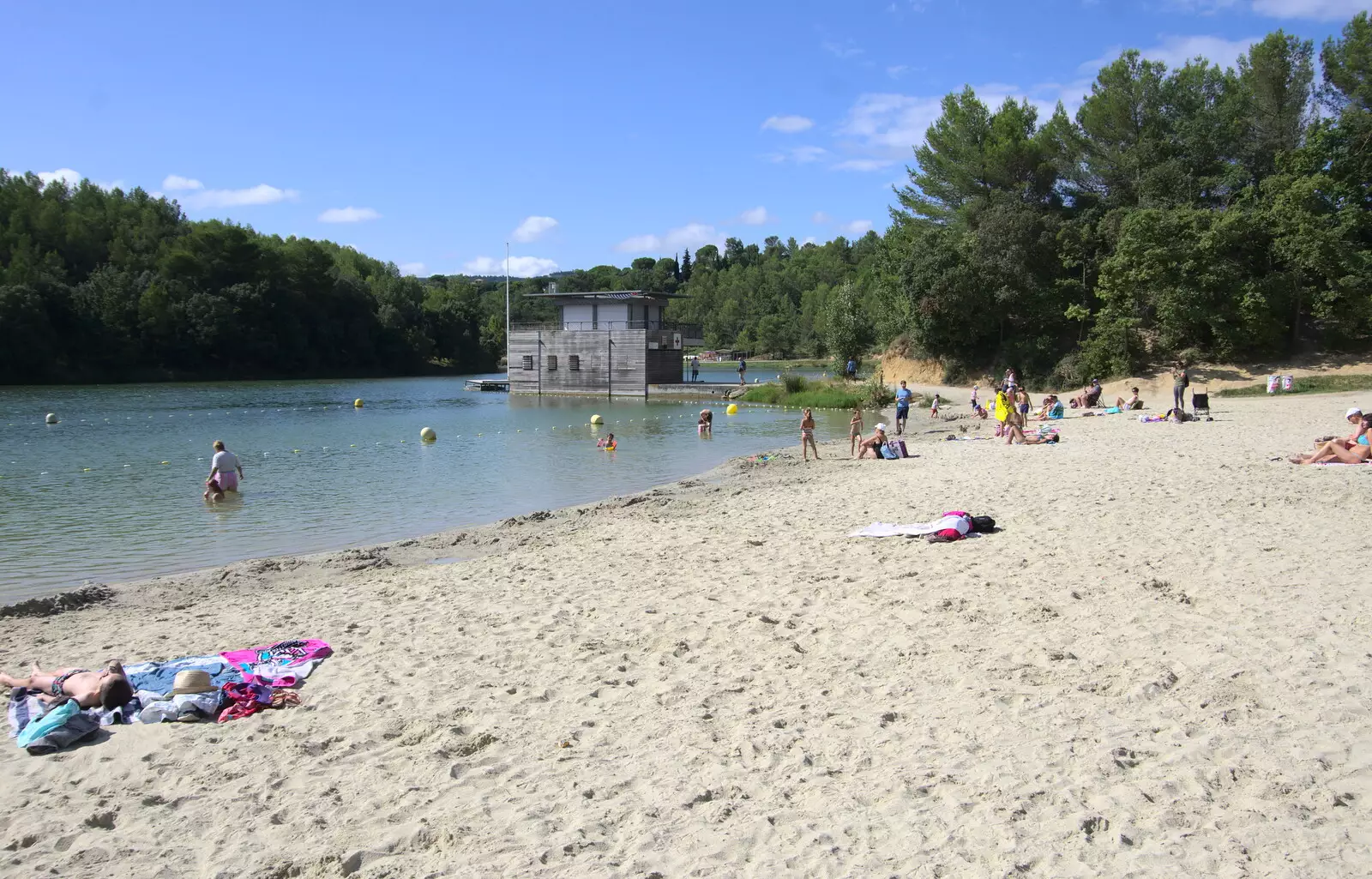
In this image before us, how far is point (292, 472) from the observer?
23156 millimetres

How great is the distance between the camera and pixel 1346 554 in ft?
28.7

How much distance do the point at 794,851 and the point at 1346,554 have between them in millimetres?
7492

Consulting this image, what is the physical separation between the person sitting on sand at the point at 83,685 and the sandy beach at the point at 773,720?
0.42 m

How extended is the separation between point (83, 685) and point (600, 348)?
55.5 meters

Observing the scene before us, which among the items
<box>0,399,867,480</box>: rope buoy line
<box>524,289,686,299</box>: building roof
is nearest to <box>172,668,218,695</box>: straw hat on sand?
<box>0,399,867,480</box>: rope buoy line

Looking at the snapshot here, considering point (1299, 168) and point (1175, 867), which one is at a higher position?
point (1299, 168)

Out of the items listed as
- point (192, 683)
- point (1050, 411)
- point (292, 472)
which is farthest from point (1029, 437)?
point (192, 683)

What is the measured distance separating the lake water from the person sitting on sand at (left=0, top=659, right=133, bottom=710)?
5.46 metres

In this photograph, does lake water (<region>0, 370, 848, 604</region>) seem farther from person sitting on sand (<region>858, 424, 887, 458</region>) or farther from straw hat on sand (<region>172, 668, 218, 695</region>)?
straw hat on sand (<region>172, 668, 218, 695</region>)

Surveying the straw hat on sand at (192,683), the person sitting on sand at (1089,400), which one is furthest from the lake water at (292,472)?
the person sitting on sand at (1089,400)

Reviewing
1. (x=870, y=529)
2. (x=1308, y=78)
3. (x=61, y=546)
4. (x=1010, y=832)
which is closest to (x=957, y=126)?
(x=1308, y=78)

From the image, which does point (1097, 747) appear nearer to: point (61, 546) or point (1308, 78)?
point (61, 546)

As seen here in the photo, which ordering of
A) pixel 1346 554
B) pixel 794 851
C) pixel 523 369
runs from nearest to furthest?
1. pixel 794 851
2. pixel 1346 554
3. pixel 523 369

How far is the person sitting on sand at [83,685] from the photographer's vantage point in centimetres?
615
